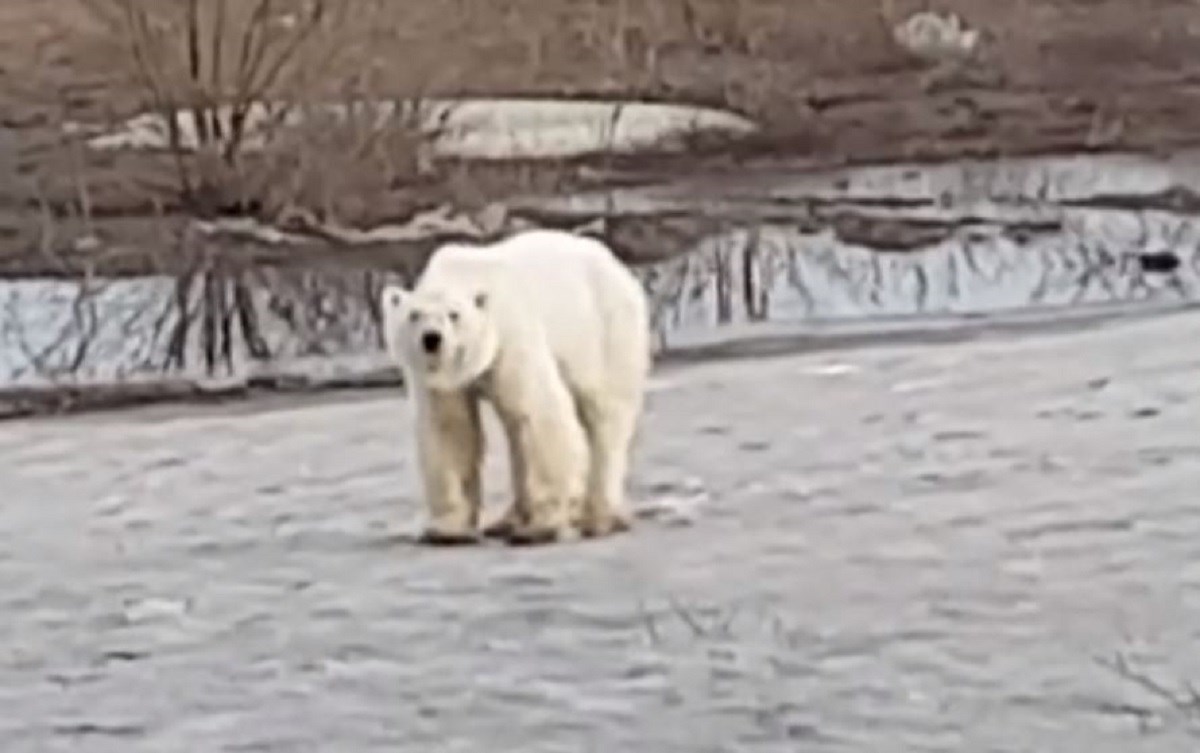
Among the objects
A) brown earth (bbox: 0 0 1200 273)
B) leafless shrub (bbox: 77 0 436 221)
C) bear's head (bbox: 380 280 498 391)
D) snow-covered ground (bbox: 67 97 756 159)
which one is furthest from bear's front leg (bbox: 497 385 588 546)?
snow-covered ground (bbox: 67 97 756 159)

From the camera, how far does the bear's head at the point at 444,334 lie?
5.63 metres

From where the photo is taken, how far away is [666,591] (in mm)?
5516

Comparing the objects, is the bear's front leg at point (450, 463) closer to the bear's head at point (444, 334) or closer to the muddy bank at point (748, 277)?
the bear's head at point (444, 334)

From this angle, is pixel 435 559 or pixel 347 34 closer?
pixel 435 559

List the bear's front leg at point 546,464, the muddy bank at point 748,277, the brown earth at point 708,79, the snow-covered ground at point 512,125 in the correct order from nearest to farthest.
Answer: the bear's front leg at point 546,464 < the muddy bank at point 748,277 < the snow-covered ground at point 512,125 < the brown earth at point 708,79

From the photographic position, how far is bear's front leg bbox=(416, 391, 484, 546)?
19.3ft

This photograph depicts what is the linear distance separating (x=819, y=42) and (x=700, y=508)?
10843 mm

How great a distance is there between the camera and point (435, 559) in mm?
5895

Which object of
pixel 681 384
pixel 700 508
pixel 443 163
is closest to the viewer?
pixel 700 508

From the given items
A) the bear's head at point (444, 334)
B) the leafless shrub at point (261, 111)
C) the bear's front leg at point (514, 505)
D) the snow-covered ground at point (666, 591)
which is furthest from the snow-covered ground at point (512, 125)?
the bear's head at point (444, 334)

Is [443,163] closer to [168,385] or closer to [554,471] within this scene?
[168,385]

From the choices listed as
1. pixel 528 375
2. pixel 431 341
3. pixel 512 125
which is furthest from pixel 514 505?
pixel 512 125

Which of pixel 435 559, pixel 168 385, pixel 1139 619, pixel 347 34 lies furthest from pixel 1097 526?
pixel 347 34

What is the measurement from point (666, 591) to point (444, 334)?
0.66 meters
